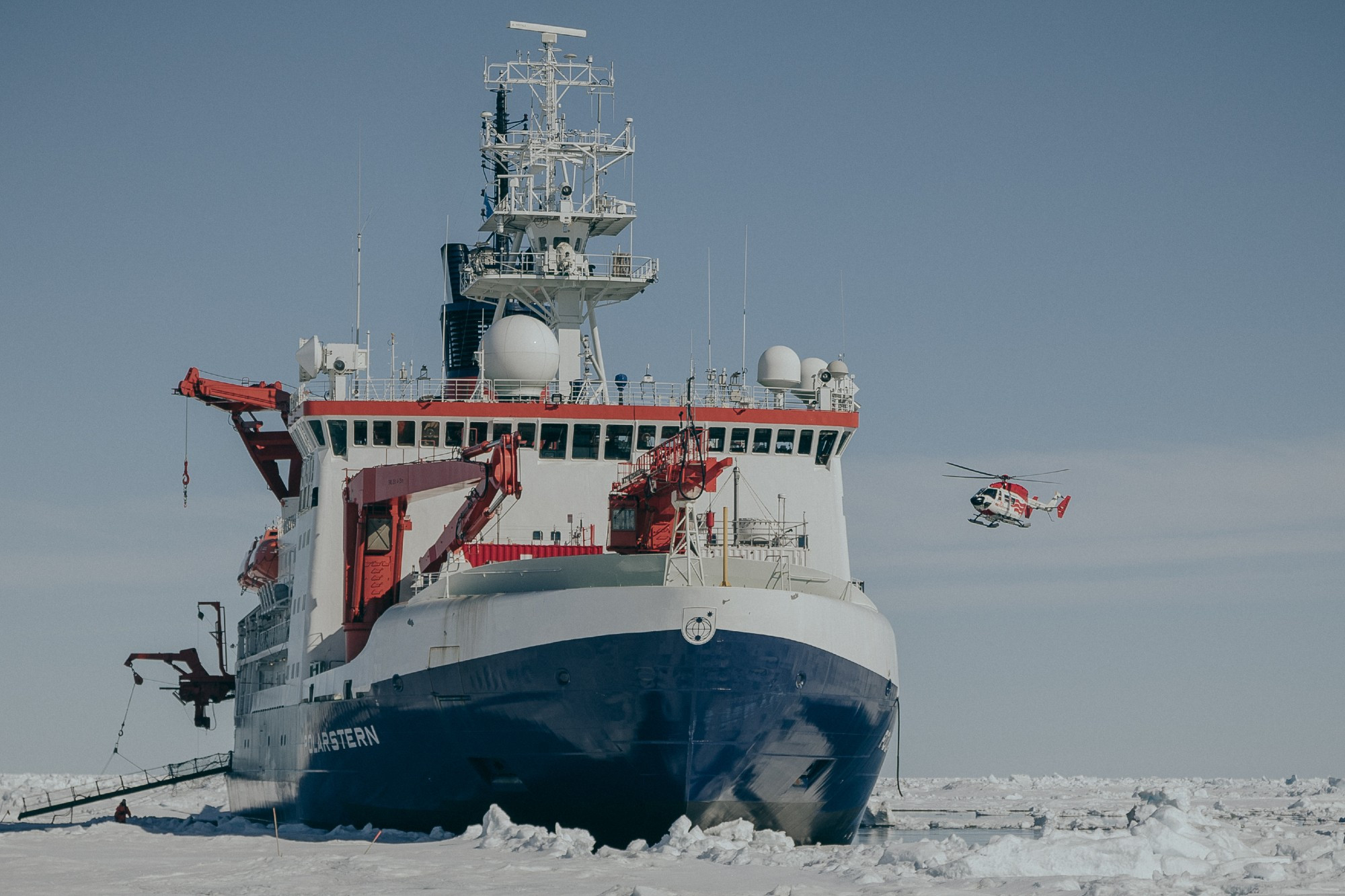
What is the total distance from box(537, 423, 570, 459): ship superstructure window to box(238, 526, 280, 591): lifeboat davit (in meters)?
9.45

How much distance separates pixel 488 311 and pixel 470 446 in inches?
460

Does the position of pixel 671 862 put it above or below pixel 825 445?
below

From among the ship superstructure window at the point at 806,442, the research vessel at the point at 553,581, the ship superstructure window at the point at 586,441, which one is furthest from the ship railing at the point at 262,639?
the ship superstructure window at the point at 806,442

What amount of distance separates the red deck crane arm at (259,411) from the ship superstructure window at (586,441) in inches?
302

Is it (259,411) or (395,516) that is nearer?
(395,516)

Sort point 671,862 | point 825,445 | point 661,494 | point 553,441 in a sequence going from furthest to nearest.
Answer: point 825,445 < point 553,441 < point 661,494 < point 671,862

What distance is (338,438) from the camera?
35094 millimetres

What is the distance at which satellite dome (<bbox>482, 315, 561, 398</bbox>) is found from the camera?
35500 millimetres

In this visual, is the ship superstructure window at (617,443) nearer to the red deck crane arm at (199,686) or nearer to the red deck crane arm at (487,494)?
Answer: the red deck crane arm at (487,494)

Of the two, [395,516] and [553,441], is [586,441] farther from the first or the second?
[395,516]

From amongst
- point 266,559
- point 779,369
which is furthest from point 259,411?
point 779,369

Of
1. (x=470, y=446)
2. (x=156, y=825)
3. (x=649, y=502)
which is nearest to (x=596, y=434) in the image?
(x=470, y=446)

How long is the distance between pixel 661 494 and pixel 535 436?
631 centimetres

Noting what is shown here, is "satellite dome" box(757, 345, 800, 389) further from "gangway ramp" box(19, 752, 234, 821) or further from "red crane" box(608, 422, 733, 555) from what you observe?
"gangway ramp" box(19, 752, 234, 821)
